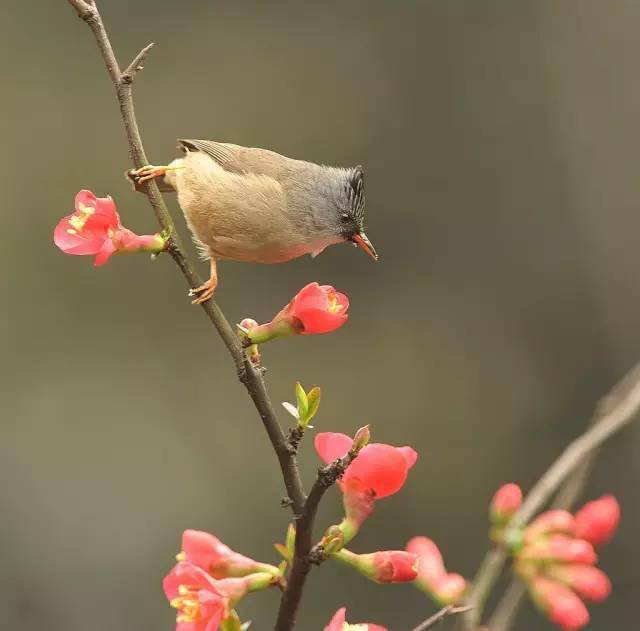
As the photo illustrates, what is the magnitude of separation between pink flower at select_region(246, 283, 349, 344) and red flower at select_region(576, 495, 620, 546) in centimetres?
77

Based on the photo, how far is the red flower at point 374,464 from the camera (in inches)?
34.0

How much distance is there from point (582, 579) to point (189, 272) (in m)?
0.90

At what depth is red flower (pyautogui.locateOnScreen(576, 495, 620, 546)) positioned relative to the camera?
4.92 feet

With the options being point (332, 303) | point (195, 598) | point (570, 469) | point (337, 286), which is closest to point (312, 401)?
point (332, 303)

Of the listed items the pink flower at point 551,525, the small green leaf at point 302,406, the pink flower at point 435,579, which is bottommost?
the pink flower at point 435,579

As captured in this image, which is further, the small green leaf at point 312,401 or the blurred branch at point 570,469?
the blurred branch at point 570,469

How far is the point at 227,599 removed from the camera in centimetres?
90

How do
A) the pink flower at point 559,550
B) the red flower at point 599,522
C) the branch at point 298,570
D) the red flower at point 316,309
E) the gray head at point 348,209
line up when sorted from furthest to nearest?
the gray head at point 348,209
the red flower at point 599,522
the pink flower at point 559,550
the red flower at point 316,309
the branch at point 298,570

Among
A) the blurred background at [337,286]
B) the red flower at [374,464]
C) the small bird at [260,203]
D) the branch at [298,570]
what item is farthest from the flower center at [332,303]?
the blurred background at [337,286]

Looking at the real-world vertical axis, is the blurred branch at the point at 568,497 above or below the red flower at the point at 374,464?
below

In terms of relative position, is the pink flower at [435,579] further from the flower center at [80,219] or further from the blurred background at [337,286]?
the blurred background at [337,286]

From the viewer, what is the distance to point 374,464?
87 centimetres

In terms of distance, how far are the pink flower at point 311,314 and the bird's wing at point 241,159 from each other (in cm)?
81

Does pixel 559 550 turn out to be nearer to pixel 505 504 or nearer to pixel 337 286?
pixel 505 504
